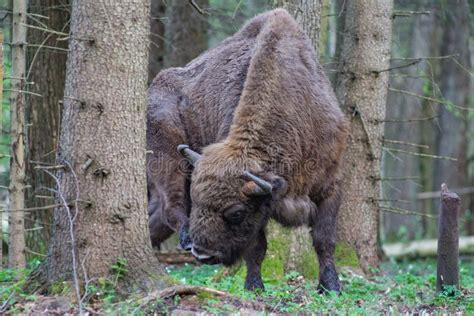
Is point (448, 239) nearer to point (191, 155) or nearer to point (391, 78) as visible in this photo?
point (191, 155)

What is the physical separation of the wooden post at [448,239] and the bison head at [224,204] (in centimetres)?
163

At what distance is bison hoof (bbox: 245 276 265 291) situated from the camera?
8.48 metres

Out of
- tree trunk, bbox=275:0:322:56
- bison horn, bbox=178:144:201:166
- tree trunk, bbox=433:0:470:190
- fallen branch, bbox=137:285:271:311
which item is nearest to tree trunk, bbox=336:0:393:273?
tree trunk, bbox=275:0:322:56

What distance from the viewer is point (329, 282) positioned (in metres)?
8.54

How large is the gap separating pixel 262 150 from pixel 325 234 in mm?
1329

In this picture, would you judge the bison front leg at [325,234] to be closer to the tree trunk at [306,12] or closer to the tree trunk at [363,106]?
the tree trunk at [363,106]

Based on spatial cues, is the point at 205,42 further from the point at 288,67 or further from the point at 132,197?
the point at 132,197

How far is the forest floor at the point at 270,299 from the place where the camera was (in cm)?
600

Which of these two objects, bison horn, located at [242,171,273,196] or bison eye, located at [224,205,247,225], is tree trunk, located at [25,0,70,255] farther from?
bison horn, located at [242,171,273,196]

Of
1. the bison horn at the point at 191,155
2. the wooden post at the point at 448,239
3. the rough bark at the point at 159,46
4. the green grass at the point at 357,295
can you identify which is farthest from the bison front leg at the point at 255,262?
the rough bark at the point at 159,46

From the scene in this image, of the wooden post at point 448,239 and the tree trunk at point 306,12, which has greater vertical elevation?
the tree trunk at point 306,12

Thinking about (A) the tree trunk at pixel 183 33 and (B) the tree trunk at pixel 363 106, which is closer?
(B) the tree trunk at pixel 363 106

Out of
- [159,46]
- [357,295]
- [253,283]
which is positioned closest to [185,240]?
[253,283]

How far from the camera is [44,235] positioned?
10.7m
